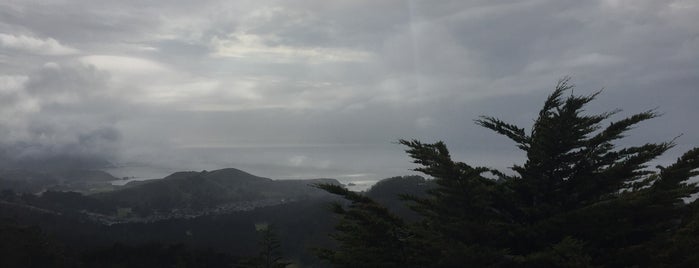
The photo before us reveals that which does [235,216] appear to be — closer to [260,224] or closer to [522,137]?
[260,224]

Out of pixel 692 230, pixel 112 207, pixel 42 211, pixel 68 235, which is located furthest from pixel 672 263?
pixel 112 207

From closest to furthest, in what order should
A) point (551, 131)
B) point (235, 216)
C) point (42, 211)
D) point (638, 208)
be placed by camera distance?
point (638, 208) → point (551, 131) → point (42, 211) → point (235, 216)

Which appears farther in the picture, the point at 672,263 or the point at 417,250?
the point at 417,250

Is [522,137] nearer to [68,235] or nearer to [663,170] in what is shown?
[663,170]

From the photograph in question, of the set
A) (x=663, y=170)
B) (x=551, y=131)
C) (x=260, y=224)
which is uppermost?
(x=551, y=131)

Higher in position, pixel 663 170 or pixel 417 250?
pixel 663 170

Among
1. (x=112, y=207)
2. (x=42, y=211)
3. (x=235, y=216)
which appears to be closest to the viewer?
(x=42, y=211)
